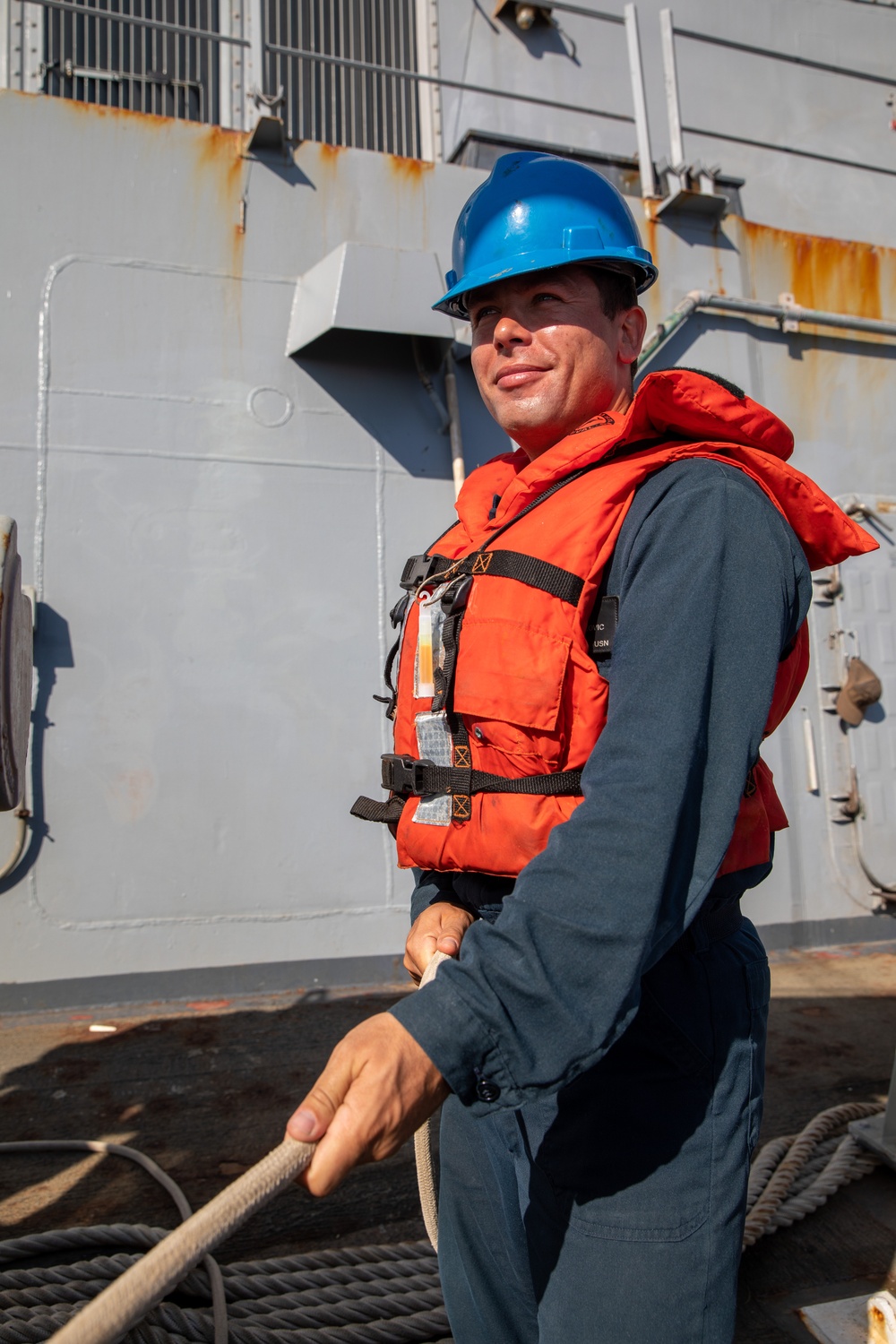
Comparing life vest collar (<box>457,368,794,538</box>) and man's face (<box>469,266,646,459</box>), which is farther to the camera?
man's face (<box>469,266,646,459</box>)

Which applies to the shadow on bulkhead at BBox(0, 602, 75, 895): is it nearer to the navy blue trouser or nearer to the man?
the man

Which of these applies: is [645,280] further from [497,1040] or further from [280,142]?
[280,142]

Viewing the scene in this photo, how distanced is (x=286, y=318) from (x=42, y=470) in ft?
4.66

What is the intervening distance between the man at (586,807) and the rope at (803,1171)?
4.16 feet

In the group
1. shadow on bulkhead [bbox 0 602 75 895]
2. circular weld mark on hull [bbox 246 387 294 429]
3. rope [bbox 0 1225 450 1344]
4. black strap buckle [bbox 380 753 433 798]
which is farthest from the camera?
circular weld mark on hull [bbox 246 387 294 429]

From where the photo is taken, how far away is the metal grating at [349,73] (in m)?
5.49

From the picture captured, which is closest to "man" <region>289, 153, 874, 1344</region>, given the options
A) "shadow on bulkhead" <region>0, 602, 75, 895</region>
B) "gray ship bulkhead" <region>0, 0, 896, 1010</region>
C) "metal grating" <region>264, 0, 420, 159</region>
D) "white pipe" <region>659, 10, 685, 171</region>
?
"gray ship bulkhead" <region>0, 0, 896, 1010</region>

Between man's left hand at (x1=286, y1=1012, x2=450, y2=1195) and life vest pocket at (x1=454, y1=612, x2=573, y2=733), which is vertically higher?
life vest pocket at (x1=454, y1=612, x2=573, y2=733)

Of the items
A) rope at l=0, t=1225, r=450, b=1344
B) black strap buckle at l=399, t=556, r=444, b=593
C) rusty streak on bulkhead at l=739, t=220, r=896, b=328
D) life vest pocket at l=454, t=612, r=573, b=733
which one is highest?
rusty streak on bulkhead at l=739, t=220, r=896, b=328

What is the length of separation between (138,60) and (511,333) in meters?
5.24

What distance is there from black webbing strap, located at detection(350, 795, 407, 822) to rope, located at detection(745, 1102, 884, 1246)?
60.2 inches

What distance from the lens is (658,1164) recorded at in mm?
1075

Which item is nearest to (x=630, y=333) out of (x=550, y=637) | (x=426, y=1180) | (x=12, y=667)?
(x=550, y=637)

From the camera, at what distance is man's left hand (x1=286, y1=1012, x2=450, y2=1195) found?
750 millimetres
